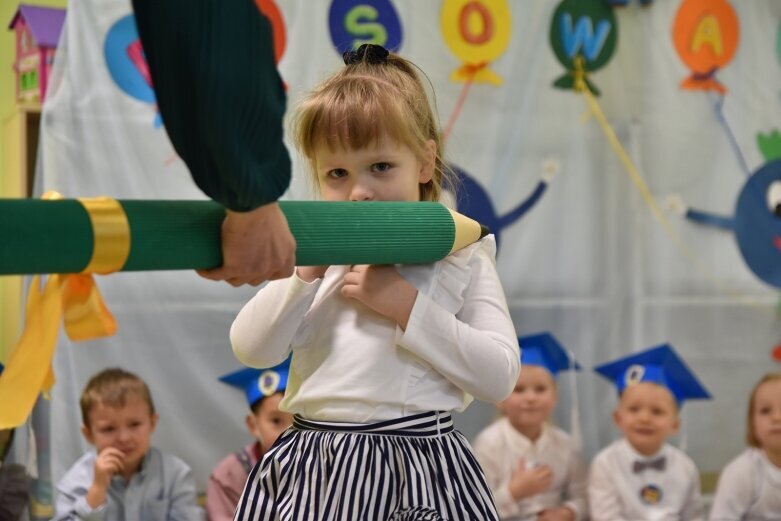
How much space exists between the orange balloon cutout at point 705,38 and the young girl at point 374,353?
2772 mm

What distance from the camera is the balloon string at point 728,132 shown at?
4.00 metres

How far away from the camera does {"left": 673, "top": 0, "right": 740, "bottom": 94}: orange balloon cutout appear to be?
12.9 ft

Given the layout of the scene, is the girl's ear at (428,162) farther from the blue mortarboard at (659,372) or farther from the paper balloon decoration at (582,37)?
the paper balloon decoration at (582,37)

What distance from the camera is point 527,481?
3.34 m

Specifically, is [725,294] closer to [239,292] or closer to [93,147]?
[239,292]

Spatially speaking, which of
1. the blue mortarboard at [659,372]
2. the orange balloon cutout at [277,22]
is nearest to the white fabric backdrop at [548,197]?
the orange balloon cutout at [277,22]

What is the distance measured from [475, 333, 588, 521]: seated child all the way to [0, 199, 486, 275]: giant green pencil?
85.5 inches

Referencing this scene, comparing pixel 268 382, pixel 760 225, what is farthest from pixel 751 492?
pixel 268 382

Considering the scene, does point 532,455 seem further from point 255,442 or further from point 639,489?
point 255,442

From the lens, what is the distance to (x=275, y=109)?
3.28 ft

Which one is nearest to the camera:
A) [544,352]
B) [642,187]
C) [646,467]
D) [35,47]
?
[35,47]

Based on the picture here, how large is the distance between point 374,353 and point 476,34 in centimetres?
250

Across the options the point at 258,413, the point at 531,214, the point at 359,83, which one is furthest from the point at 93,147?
the point at 359,83

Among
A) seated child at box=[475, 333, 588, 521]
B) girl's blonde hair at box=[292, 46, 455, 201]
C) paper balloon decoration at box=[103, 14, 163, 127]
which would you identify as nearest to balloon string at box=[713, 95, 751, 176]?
seated child at box=[475, 333, 588, 521]
